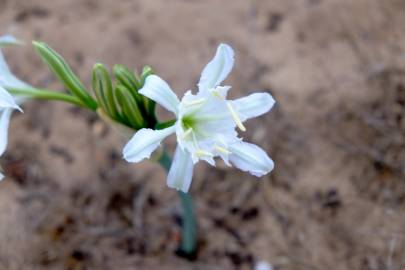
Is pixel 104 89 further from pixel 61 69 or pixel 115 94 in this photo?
pixel 61 69

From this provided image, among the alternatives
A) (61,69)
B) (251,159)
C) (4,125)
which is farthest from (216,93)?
(4,125)

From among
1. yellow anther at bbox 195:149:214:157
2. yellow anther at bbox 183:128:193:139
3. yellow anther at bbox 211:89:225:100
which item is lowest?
yellow anther at bbox 195:149:214:157

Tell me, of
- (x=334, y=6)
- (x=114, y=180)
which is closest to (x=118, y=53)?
(x=114, y=180)

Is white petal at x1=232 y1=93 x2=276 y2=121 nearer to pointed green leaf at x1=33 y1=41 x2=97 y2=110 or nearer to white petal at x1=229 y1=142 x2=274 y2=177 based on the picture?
white petal at x1=229 y1=142 x2=274 y2=177

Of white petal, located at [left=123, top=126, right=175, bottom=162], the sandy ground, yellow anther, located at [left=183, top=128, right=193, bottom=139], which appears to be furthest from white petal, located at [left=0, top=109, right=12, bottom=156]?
the sandy ground

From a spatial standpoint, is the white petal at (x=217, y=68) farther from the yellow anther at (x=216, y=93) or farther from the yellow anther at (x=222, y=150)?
the yellow anther at (x=222, y=150)

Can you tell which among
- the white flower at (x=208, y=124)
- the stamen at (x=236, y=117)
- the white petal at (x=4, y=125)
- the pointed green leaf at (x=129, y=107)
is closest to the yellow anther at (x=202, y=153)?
the white flower at (x=208, y=124)

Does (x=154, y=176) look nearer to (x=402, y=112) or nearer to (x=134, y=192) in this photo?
(x=134, y=192)
